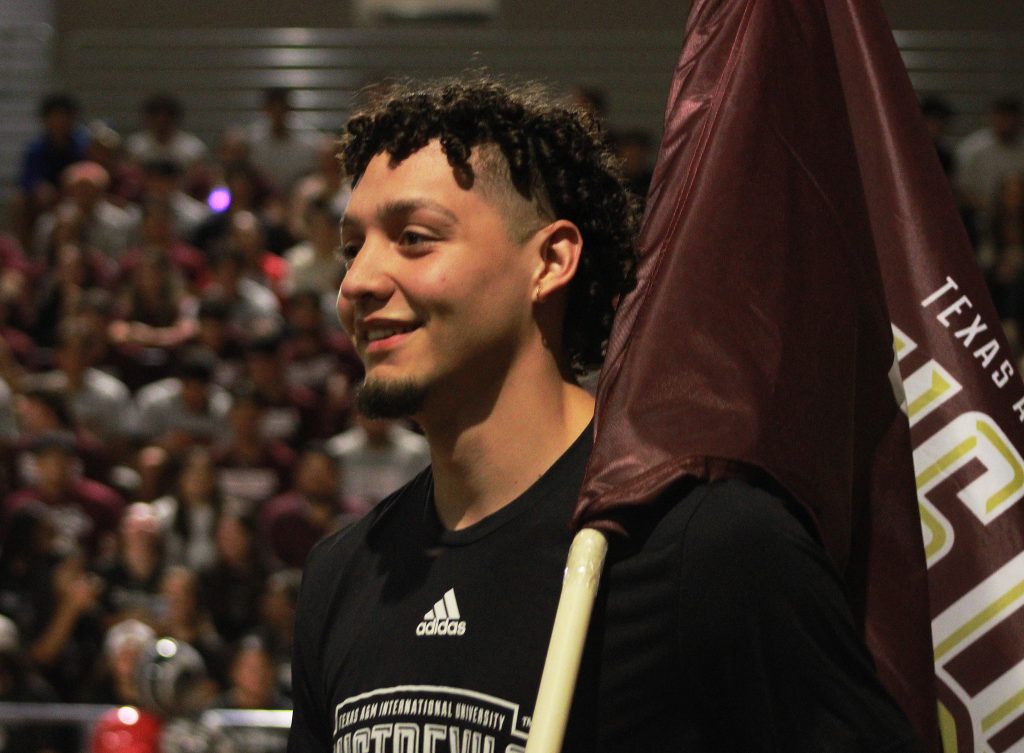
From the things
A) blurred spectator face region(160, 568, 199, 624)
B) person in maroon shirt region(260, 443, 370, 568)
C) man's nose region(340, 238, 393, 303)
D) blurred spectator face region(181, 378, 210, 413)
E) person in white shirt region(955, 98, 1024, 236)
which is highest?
man's nose region(340, 238, 393, 303)

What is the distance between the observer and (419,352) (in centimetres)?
193

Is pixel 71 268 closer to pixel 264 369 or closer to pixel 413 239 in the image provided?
pixel 264 369

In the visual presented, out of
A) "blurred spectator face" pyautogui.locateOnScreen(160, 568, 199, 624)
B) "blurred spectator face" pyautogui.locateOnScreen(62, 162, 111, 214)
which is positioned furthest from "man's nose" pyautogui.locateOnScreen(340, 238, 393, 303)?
"blurred spectator face" pyautogui.locateOnScreen(62, 162, 111, 214)

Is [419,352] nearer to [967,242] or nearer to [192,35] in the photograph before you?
[967,242]

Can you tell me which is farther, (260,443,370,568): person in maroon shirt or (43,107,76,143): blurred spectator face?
(43,107,76,143): blurred spectator face

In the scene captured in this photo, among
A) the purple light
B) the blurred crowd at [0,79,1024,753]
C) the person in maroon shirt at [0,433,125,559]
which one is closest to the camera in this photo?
the blurred crowd at [0,79,1024,753]

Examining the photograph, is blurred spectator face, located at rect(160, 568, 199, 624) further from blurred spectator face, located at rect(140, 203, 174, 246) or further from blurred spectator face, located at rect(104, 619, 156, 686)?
blurred spectator face, located at rect(140, 203, 174, 246)

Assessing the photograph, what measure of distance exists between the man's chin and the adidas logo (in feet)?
0.72

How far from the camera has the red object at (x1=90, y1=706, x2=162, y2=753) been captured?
4.50m

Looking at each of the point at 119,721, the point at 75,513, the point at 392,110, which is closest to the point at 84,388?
the point at 75,513

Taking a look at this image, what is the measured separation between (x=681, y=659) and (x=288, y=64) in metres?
10.9

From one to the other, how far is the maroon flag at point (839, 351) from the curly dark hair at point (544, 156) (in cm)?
18

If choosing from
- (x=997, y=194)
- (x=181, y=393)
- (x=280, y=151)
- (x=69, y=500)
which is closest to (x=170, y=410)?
(x=181, y=393)

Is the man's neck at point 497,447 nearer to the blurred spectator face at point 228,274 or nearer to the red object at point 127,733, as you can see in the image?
the red object at point 127,733
